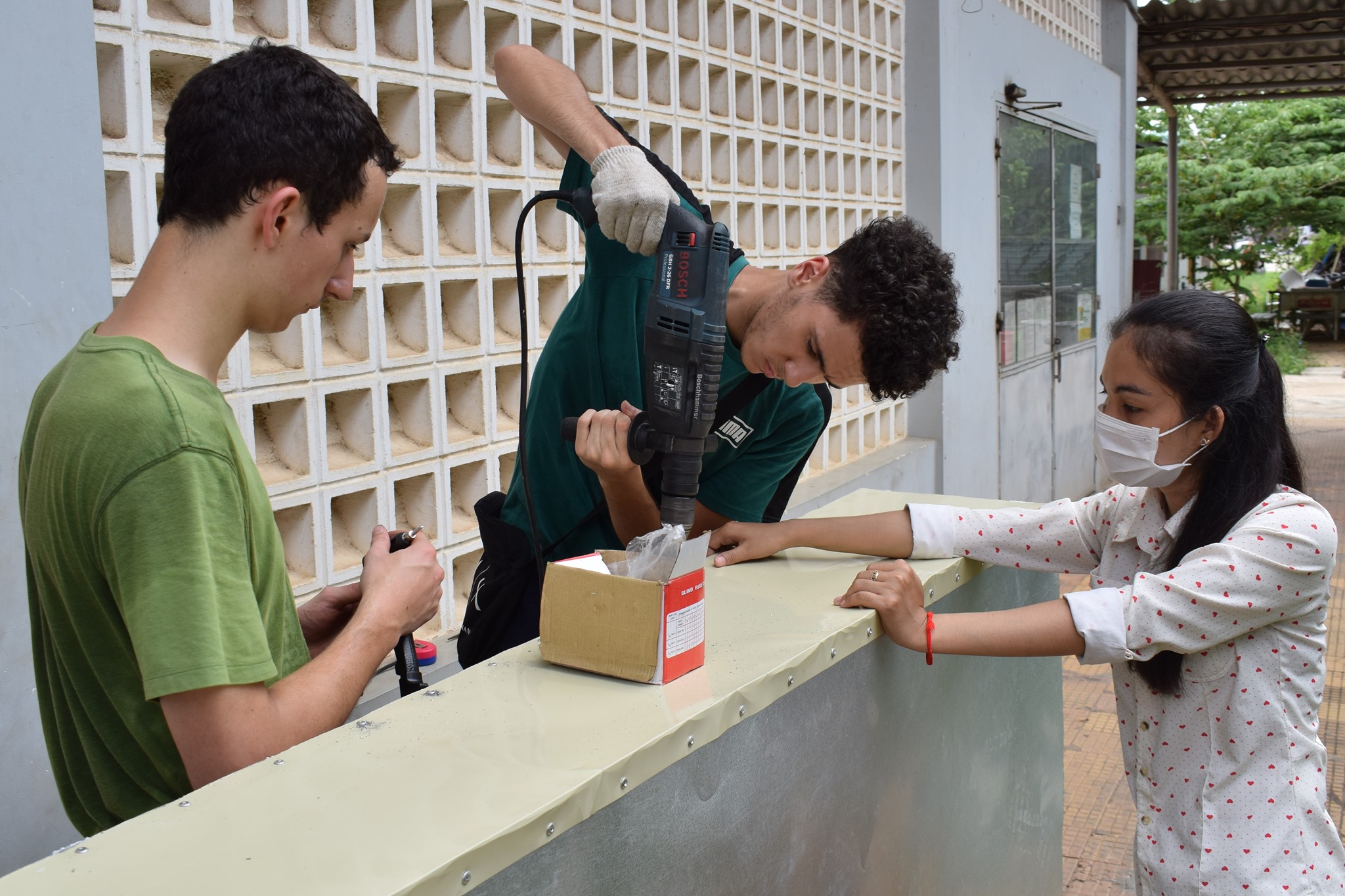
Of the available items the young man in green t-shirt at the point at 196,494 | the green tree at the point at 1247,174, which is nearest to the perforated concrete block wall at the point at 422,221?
the young man in green t-shirt at the point at 196,494

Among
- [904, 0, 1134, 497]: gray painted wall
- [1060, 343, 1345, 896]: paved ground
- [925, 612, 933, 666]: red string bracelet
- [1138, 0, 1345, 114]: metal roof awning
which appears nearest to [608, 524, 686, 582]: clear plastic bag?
[925, 612, 933, 666]: red string bracelet

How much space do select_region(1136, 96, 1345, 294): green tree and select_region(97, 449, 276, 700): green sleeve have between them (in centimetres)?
1869

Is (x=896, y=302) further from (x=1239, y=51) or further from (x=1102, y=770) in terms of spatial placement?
(x=1239, y=51)

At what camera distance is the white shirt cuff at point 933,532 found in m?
1.99

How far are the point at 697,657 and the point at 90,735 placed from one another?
2.25ft

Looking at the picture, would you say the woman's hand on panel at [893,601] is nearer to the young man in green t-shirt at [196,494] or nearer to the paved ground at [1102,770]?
the young man in green t-shirt at [196,494]

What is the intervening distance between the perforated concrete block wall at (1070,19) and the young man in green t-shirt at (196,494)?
6033 millimetres

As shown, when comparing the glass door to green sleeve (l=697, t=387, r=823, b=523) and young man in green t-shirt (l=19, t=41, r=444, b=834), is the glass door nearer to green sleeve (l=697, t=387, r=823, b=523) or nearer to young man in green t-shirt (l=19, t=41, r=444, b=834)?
green sleeve (l=697, t=387, r=823, b=523)

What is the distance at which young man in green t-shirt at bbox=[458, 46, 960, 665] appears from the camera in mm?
1852

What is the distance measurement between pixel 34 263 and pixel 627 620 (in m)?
1.26

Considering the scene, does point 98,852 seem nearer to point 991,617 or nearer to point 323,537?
point 991,617

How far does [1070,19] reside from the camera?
803 cm

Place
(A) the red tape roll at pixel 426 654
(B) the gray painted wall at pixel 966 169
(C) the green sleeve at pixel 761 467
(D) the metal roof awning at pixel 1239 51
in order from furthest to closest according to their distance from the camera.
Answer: (D) the metal roof awning at pixel 1239 51
(B) the gray painted wall at pixel 966 169
(C) the green sleeve at pixel 761 467
(A) the red tape roll at pixel 426 654

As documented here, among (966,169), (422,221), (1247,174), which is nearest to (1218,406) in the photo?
(422,221)
